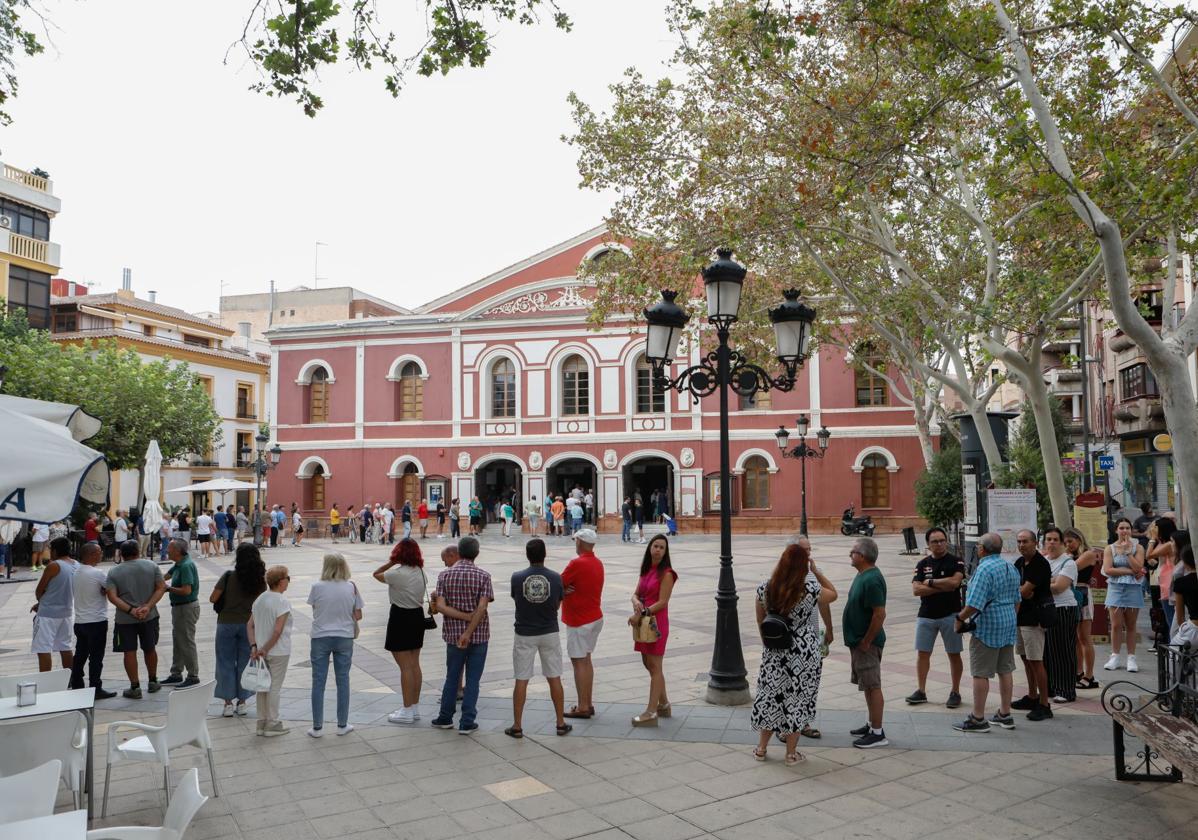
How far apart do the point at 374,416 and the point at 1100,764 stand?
30523 mm

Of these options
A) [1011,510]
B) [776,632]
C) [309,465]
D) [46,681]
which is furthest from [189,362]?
[776,632]

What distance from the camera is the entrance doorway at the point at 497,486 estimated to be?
3306cm

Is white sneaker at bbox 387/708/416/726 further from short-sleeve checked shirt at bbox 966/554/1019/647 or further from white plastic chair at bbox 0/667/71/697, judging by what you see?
short-sleeve checked shirt at bbox 966/554/1019/647

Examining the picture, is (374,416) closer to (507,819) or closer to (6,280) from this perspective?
(6,280)

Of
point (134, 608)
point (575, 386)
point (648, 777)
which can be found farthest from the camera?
point (575, 386)

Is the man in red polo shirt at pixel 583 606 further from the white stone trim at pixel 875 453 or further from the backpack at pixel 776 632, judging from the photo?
the white stone trim at pixel 875 453

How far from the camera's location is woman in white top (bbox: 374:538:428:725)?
6.76 meters

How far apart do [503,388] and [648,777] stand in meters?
28.2

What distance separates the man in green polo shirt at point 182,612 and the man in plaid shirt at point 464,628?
3020 millimetres

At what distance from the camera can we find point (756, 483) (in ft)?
101

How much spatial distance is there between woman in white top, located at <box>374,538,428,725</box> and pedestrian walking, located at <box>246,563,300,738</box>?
0.78 meters

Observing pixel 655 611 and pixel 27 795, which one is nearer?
pixel 27 795

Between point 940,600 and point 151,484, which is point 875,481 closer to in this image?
point 151,484

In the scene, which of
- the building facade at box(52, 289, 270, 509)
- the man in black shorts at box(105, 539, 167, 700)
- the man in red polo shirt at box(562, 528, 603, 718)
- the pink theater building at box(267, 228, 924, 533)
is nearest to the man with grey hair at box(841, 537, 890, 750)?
Answer: the man in red polo shirt at box(562, 528, 603, 718)
